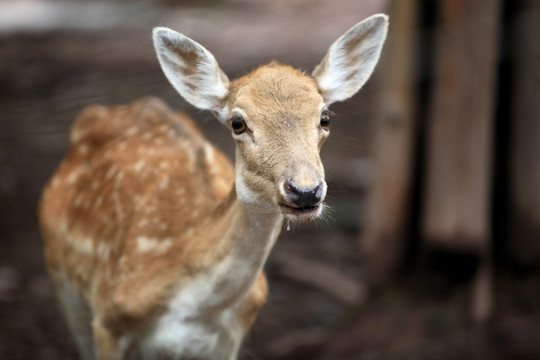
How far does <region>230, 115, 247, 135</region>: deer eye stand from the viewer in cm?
311

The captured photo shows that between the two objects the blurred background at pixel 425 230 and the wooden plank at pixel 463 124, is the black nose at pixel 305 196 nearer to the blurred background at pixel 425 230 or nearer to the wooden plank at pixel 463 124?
the blurred background at pixel 425 230

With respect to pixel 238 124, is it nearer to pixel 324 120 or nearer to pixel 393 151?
pixel 324 120

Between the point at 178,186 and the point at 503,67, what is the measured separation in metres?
2.24

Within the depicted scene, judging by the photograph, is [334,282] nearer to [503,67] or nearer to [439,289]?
[439,289]

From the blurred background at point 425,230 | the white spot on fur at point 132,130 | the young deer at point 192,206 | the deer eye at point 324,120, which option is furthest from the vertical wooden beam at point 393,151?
the deer eye at point 324,120

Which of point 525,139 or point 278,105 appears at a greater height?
point 278,105

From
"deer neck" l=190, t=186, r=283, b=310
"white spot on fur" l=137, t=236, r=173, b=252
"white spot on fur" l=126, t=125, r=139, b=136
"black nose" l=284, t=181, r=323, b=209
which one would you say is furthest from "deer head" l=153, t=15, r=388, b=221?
"white spot on fur" l=126, t=125, r=139, b=136

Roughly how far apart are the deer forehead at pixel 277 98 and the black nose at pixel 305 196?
0.36 m

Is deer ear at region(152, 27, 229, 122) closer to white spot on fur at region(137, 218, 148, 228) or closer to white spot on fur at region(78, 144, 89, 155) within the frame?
white spot on fur at region(137, 218, 148, 228)

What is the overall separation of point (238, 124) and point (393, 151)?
2137 millimetres

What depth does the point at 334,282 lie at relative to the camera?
5969mm

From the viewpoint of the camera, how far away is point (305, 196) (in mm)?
2793

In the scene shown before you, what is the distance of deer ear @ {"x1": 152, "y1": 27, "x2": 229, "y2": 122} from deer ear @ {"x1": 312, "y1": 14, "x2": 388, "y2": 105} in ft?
1.51

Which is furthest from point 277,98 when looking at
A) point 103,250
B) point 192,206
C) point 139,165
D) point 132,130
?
point 132,130
